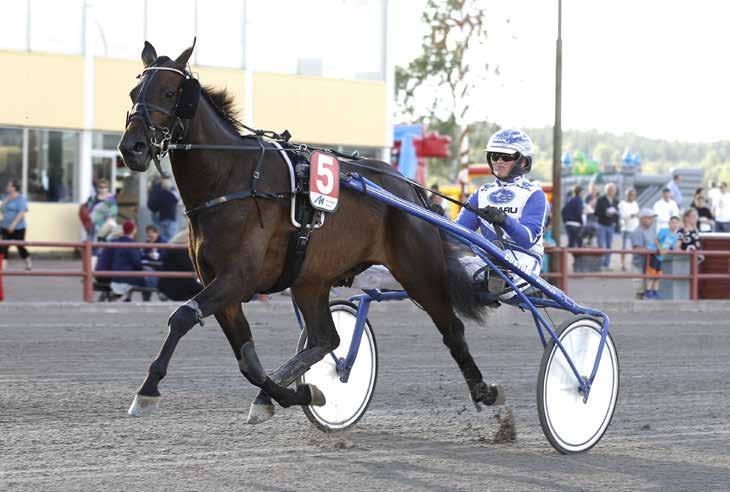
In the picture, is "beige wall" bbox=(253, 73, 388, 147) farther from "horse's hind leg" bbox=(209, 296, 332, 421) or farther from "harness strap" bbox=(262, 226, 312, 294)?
"horse's hind leg" bbox=(209, 296, 332, 421)

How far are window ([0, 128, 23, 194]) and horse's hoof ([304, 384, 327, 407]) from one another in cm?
2258

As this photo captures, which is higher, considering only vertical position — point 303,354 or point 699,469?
point 303,354

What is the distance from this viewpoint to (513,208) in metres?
7.68

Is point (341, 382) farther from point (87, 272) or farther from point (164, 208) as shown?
point (164, 208)

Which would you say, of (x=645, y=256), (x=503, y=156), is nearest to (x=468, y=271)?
(x=503, y=156)

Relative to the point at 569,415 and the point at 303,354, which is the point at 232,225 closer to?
the point at 303,354

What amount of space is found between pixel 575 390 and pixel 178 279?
35.2 feet

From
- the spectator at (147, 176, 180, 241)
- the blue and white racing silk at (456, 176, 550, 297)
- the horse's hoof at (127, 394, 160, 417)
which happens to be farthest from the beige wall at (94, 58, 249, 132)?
the horse's hoof at (127, 394, 160, 417)

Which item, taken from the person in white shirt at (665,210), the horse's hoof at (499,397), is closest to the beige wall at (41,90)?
the person in white shirt at (665,210)

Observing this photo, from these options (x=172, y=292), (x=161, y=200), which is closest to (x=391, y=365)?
(x=172, y=292)

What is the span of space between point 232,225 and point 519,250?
6.02ft

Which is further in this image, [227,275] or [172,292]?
[172,292]

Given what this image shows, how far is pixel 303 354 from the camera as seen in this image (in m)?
7.18

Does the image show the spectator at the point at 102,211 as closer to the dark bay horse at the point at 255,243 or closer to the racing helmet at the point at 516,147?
the dark bay horse at the point at 255,243
